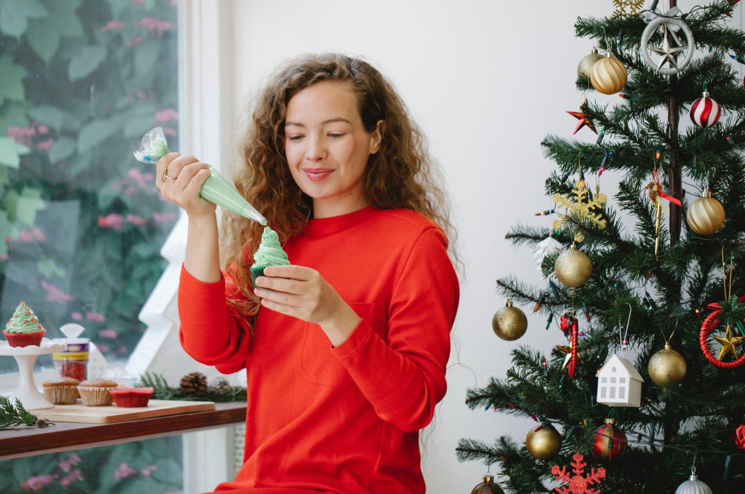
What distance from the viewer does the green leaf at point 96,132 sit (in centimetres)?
219

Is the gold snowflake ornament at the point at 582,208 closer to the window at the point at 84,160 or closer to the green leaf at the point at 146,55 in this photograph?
the window at the point at 84,160

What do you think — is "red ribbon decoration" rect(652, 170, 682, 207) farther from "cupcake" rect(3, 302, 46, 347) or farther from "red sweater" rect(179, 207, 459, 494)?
"cupcake" rect(3, 302, 46, 347)

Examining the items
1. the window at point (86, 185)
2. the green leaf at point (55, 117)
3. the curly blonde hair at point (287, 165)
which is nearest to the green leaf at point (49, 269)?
the window at point (86, 185)

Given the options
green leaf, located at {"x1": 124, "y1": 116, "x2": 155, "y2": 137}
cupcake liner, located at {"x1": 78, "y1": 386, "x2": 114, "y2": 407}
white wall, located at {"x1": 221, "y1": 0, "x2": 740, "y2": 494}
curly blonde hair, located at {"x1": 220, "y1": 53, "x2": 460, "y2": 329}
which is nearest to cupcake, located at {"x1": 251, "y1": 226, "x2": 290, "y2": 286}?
curly blonde hair, located at {"x1": 220, "y1": 53, "x2": 460, "y2": 329}

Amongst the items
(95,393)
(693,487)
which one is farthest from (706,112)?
(95,393)

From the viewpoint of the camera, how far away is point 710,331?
1.24 metres

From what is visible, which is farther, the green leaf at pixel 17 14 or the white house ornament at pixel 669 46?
the green leaf at pixel 17 14

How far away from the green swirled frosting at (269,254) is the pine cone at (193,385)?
3.65 feet

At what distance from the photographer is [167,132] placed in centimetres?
249

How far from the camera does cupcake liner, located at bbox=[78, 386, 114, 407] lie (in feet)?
5.60

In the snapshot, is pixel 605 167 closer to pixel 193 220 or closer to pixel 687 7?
pixel 687 7

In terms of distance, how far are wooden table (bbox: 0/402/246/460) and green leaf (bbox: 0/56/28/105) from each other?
37.7 inches

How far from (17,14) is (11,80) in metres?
0.18

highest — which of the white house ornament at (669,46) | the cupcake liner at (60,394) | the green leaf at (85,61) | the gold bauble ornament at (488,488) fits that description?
the green leaf at (85,61)
